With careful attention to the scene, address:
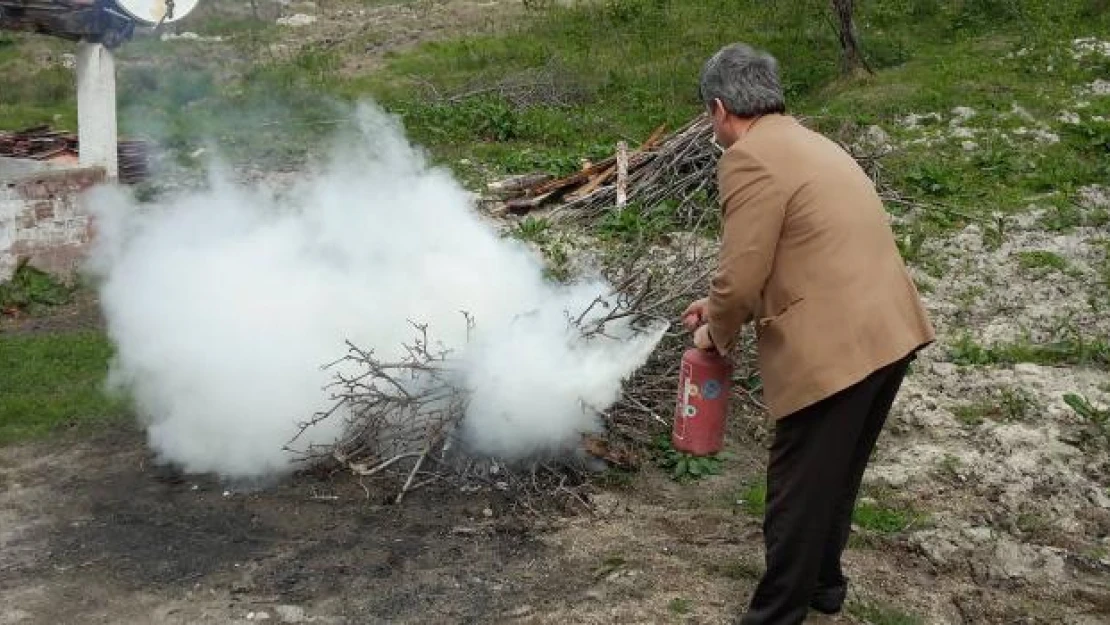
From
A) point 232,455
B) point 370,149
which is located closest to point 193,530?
point 232,455

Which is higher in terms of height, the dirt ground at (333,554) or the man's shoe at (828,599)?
the man's shoe at (828,599)

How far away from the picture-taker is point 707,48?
612 inches

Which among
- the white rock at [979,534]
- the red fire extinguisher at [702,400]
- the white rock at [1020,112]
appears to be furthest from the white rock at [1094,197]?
the red fire extinguisher at [702,400]

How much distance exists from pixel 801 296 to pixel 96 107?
24.9 feet

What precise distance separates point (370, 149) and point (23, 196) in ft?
12.3

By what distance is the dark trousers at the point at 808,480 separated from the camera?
388 cm

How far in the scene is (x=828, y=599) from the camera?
4.42 meters

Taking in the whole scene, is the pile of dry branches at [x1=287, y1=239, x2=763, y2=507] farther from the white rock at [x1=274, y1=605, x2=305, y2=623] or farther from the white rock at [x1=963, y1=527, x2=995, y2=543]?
the white rock at [x1=963, y1=527, x2=995, y2=543]

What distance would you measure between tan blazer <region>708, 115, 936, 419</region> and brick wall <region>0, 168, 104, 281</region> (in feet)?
23.0

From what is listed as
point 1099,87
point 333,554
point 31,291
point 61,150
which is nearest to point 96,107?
point 61,150

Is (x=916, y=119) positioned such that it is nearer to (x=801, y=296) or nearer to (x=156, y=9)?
(x=156, y=9)

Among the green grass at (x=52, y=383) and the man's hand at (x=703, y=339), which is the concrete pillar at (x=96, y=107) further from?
the man's hand at (x=703, y=339)

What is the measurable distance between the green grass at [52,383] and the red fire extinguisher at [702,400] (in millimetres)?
3699

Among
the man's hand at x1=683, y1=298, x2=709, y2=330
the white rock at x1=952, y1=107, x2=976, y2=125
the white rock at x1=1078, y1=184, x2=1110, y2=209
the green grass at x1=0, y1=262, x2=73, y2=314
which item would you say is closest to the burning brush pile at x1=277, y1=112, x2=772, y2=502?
the man's hand at x1=683, y1=298, x2=709, y2=330
